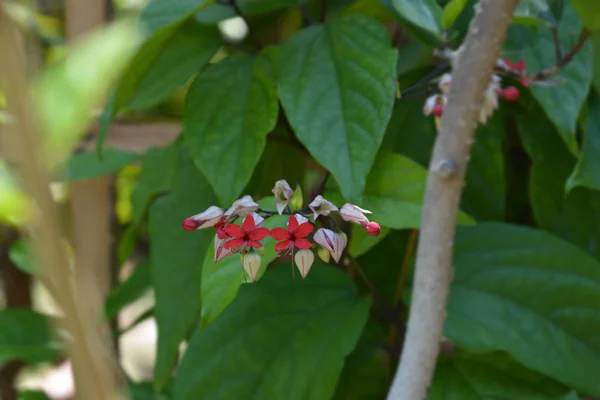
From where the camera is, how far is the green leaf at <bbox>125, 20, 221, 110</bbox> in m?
0.48

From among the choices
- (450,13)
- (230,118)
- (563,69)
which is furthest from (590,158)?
(230,118)

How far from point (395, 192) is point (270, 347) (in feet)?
0.54

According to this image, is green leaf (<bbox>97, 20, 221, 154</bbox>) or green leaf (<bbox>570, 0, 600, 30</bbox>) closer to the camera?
green leaf (<bbox>570, 0, 600, 30</bbox>)

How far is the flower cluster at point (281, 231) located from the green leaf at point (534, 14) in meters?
0.21

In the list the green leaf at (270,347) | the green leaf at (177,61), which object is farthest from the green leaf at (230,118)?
the green leaf at (270,347)

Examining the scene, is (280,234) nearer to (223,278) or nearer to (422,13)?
(223,278)

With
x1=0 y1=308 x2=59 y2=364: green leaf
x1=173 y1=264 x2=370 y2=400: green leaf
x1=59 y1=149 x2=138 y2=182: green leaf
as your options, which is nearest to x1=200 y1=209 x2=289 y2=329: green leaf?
x1=173 y1=264 x2=370 y2=400: green leaf

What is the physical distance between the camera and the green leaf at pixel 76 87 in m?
0.10

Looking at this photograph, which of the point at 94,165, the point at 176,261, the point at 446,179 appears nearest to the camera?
the point at 446,179

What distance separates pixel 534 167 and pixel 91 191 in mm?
539

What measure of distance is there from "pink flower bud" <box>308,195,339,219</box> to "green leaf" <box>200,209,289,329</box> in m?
0.02

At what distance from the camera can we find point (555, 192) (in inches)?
22.2

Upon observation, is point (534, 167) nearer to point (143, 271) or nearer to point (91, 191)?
point (143, 271)

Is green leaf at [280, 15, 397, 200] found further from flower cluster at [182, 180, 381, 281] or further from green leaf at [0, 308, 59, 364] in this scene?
green leaf at [0, 308, 59, 364]
